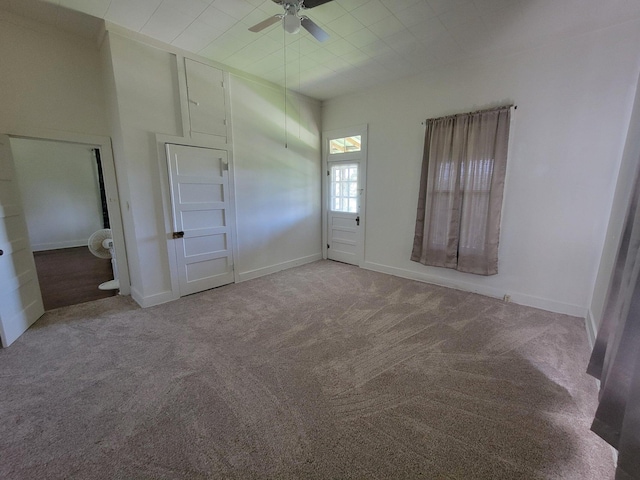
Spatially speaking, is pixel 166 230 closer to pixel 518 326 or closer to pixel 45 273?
pixel 45 273

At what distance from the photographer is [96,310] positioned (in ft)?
10.1

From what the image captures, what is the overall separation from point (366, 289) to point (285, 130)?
2.91 m

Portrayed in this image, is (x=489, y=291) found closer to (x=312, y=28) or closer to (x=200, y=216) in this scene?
(x=312, y=28)

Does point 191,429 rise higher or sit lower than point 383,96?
lower

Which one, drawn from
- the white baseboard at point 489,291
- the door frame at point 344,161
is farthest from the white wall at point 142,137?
the white baseboard at point 489,291

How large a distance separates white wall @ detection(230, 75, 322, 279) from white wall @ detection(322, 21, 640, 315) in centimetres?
175

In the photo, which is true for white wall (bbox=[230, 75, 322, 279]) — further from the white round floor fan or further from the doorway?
the doorway

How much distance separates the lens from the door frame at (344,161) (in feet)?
14.4

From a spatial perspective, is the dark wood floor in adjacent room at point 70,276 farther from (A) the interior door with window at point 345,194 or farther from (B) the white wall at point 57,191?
(A) the interior door with window at point 345,194

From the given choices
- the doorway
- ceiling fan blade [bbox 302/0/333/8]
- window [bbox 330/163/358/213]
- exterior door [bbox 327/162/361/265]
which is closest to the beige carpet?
exterior door [bbox 327/162/361/265]

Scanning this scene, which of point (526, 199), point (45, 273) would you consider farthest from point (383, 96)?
point (45, 273)

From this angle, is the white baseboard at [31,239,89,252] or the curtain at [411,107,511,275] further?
the white baseboard at [31,239,89,252]

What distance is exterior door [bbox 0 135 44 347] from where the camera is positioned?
2.42 m

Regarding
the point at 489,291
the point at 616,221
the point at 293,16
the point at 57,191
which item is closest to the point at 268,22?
the point at 293,16
